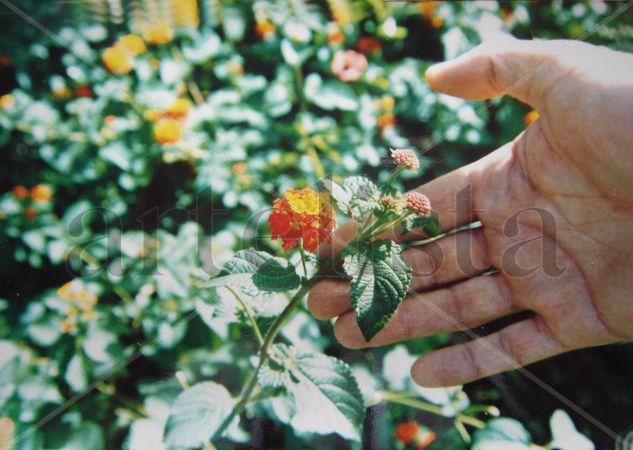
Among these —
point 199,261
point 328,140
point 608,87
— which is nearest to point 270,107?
point 328,140

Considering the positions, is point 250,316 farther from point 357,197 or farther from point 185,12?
point 185,12

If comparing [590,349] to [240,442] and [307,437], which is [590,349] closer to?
[307,437]

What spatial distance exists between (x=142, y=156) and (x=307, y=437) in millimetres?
701

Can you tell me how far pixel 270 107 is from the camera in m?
1.28

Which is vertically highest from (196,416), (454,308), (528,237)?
(528,237)

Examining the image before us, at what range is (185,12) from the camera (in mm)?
1295

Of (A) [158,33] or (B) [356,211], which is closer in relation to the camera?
(B) [356,211]

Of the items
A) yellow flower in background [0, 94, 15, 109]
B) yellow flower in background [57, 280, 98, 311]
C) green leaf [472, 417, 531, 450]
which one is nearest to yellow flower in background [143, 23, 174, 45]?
yellow flower in background [0, 94, 15, 109]

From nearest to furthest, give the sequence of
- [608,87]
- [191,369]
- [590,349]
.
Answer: [608,87] < [191,369] < [590,349]

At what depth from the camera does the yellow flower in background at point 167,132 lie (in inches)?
48.9

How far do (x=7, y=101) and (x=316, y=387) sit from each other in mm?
996

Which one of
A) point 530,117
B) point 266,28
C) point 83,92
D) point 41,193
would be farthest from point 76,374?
point 530,117
